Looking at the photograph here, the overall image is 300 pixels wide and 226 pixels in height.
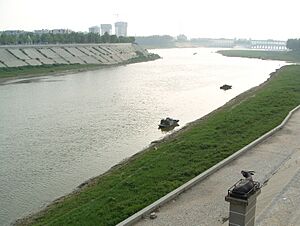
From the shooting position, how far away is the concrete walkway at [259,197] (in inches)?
327

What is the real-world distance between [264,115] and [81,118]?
11273mm

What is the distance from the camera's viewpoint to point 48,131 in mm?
20875

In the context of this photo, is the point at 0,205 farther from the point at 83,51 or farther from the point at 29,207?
the point at 83,51

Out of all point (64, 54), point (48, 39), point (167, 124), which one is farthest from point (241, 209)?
point (48, 39)

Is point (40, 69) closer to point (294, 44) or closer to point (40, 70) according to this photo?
point (40, 70)

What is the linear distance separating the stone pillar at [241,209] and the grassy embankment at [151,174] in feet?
12.5

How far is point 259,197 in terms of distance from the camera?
9273 millimetres

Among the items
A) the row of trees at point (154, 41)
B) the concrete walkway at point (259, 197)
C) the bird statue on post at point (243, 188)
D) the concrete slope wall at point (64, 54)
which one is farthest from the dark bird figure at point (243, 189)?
the row of trees at point (154, 41)

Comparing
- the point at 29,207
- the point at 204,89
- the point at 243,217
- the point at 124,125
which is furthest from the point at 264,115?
the point at 204,89

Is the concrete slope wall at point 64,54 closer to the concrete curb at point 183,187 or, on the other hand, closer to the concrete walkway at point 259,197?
the concrete curb at point 183,187

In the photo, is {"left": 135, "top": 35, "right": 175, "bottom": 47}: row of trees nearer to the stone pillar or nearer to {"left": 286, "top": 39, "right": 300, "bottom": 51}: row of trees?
{"left": 286, "top": 39, "right": 300, "bottom": 51}: row of trees

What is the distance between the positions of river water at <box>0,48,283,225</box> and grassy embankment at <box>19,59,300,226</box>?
4.41 ft

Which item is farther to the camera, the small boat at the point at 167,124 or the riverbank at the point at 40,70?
the riverbank at the point at 40,70

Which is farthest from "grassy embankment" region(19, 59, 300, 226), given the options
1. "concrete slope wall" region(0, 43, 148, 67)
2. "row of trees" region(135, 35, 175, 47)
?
"row of trees" region(135, 35, 175, 47)
